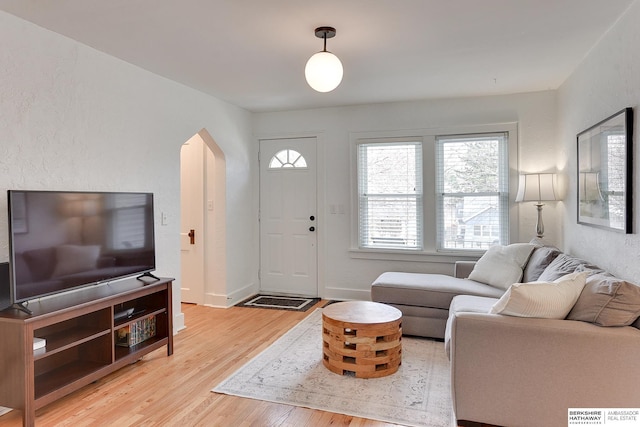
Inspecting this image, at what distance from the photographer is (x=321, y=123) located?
5.06 meters

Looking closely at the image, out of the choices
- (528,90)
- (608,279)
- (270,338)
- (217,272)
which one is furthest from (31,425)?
(528,90)

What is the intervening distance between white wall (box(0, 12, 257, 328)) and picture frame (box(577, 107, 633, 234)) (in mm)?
3525

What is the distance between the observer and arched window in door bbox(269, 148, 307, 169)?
17.0 feet

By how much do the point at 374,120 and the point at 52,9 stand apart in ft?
10.9

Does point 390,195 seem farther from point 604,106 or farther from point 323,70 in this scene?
point 323,70

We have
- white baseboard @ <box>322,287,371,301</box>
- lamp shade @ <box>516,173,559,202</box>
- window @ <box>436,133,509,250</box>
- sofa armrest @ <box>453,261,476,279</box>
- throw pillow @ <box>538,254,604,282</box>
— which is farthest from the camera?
white baseboard @ <box>322,287,371,301</box>

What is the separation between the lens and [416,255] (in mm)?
4664

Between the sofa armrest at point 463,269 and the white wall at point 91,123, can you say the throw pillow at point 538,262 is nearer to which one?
the sofa armrest at point 463,269

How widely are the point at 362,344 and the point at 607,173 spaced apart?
202 cm

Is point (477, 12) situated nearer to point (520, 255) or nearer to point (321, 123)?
point (520, 255)

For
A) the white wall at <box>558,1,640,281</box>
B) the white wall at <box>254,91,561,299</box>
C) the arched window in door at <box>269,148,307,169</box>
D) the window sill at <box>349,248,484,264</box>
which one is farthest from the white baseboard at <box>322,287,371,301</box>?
the white wall at <box>558,1,640,281</box>

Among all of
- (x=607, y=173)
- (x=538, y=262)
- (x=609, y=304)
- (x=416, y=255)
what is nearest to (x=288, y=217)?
(x=416, y=255)

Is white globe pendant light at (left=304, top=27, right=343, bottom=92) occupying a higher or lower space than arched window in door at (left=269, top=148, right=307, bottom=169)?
higher

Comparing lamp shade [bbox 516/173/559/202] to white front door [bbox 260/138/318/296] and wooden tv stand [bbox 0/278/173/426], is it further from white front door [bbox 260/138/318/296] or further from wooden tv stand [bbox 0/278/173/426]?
wooden tv stand [bbox 0/278/173/426]
